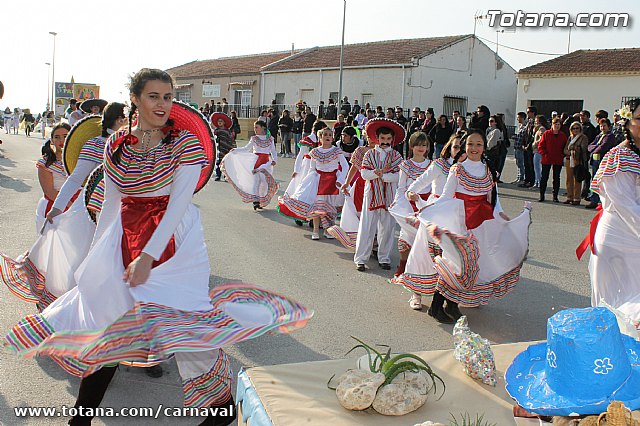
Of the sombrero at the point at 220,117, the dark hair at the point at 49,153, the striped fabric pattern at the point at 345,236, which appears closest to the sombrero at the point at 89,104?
the dark hair at the point at 49,153

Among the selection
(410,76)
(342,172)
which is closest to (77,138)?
(342,172)

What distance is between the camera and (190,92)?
1901 inches

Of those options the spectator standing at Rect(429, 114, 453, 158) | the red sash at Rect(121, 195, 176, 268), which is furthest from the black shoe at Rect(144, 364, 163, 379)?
the spectator standing at Rect(429, 114, 453, 158)

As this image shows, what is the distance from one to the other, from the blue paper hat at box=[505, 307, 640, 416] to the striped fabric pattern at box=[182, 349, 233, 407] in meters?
1.63

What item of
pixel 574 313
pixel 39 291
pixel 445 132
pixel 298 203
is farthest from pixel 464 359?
pixel 445 132

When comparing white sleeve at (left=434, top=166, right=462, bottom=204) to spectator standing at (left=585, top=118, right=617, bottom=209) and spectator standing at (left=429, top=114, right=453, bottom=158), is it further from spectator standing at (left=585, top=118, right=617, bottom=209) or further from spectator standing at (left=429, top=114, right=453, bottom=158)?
spectator standing at (left=429, top=114, right=453, bottom=158)

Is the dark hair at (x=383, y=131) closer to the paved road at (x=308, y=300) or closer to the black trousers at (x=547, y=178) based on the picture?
the paved road at (x=308, y=300)

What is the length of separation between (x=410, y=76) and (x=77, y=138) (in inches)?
1150

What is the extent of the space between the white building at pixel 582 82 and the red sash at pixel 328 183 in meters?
19.9

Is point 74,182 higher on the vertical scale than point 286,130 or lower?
lower

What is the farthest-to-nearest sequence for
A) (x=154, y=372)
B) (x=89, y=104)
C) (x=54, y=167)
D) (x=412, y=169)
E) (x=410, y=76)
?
1. (x=410, y=76)
2. (x=412, y=169)
3. (x=89, y=104)
4. (x=54, y=167)
5. (x=154, y=372)

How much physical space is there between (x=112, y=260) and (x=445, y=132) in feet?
47.4

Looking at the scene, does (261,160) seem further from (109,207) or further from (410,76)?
(410,76)

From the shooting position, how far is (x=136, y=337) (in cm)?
310
